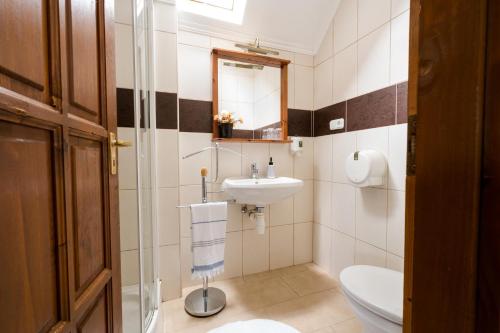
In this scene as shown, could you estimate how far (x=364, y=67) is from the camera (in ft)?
5.03

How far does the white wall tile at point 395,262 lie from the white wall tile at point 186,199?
1.36 meters

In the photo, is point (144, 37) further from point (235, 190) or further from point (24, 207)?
point (24, 207)

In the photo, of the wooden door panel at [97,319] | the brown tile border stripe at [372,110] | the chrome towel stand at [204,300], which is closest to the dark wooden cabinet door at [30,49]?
the wooden door panel at [97,319]

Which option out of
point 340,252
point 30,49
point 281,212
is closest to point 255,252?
point 281,212

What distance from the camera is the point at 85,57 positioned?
1.76 feet

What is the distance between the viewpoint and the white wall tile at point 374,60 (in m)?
1.38

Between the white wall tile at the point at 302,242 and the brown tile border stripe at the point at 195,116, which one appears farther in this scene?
the white wall tile at the point at 302,242

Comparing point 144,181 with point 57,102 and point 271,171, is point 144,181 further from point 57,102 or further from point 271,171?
point 271,171

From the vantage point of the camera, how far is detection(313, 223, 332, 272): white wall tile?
1.91 m

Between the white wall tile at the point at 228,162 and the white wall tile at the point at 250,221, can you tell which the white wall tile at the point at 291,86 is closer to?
the white wall tile at the point at 228,162

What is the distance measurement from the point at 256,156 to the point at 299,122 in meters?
0.51

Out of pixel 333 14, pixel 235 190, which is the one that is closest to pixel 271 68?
pixel 333 14

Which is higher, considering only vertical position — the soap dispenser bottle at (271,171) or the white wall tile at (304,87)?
the white wall tile at (304,87)

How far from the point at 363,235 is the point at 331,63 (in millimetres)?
1372
